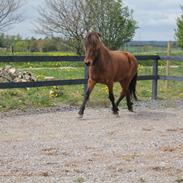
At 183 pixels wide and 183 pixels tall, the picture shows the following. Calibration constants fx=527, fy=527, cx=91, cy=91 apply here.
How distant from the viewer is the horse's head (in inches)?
390

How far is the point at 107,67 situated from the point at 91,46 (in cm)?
A: 76

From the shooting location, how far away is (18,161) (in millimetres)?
6523

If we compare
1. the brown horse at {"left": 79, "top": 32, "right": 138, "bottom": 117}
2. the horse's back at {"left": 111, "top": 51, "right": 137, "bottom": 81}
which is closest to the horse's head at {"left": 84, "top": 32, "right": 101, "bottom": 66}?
the brown horse at {"left": 79, "top": 32, "right": 138, "bottom": 117}

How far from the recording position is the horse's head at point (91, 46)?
9906 millimetres

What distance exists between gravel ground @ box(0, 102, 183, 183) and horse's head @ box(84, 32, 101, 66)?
1.17 metres

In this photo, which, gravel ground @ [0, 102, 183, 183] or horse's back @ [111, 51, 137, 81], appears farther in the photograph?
horse's back @ [111, 51, 137, 81]

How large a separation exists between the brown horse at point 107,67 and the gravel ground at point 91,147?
576 mm

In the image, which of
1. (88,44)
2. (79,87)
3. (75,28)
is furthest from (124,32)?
(88,44)

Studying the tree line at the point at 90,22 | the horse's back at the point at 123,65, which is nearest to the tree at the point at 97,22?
the tree line at the point at 90,22

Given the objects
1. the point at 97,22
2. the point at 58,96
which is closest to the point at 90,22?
the point at 97,22

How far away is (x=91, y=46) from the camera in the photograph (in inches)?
392

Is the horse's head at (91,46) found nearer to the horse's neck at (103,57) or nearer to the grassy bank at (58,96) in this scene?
the horse's neck at (103,57)

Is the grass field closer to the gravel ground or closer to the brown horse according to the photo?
the gravel ground

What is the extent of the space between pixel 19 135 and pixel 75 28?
24.8m
